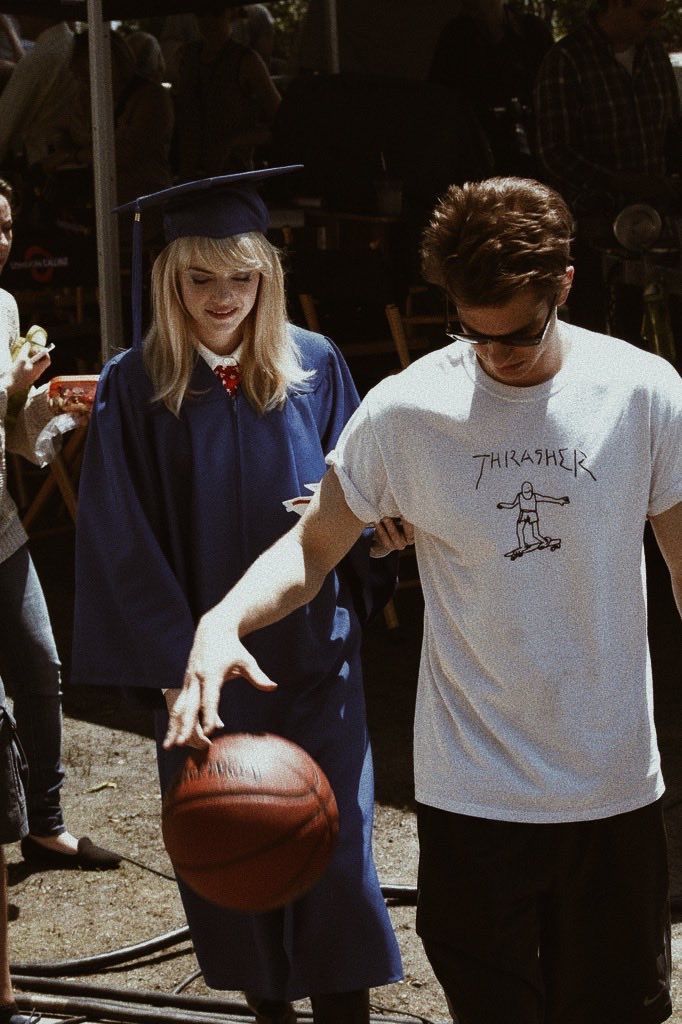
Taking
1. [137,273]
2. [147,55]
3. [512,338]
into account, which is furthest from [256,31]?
[512,338]

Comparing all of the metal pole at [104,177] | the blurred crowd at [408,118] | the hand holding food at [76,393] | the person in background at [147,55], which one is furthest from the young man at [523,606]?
the person in background at [147,55]

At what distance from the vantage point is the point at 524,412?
2.49 meters

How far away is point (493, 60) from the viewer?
29.4 ft

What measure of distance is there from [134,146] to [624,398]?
21.9 ft

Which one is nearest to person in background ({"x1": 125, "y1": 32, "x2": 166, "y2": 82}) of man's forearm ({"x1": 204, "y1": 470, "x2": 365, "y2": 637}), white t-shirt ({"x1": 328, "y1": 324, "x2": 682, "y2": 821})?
man's forearm ({"x1": 204, "y1": 470, "x2": 365, "y2": 637})

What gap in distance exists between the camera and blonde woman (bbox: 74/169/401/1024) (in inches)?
131

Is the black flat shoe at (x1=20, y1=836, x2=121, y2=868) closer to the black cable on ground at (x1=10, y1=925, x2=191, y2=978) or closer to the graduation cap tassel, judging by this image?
the black cable on ground at (x1=10, y1=925, x2=191, y2=978)

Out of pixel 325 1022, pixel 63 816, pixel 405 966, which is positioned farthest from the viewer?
pixel 63 816

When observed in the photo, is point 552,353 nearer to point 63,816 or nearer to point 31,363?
point 31,363

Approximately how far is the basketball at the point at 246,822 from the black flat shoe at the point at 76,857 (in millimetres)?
2444

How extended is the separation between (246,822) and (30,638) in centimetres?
231

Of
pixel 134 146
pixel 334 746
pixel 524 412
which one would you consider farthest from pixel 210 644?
pixel 134 146

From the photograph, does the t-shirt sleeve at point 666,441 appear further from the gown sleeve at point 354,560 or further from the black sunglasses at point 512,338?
the gown sleeve at point 354,560

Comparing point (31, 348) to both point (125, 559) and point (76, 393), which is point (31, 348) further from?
point (125, 559)
